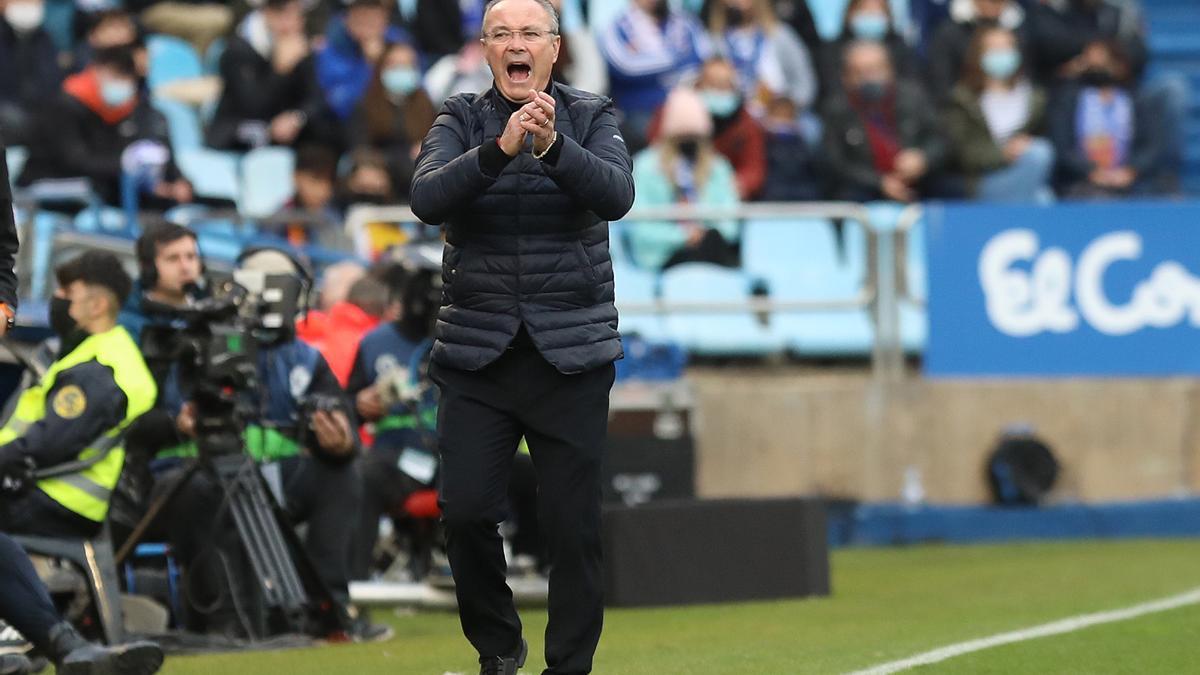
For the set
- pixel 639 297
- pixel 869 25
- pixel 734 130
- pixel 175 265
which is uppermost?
pixel 869 25

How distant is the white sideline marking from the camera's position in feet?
29.5

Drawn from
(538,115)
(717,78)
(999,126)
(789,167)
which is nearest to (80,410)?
(538,115)

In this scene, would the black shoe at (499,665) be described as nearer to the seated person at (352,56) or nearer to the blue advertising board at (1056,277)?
the blue advertising board at (1056,277)

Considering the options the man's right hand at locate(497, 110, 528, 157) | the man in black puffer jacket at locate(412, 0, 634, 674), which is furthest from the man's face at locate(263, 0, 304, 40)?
the man's right hand at locate(497, 110, 528, 157)

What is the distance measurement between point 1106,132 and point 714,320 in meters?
4.14

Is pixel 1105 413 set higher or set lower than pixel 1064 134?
lower

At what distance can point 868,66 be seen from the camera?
1797 cm

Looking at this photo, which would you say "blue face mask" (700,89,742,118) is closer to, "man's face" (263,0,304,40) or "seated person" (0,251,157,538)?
"man's face" (263,0,304,40)

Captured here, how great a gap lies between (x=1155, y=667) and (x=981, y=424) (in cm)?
739

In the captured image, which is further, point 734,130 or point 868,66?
point 868,66

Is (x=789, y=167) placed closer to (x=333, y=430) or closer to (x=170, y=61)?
(x=170, y=61)

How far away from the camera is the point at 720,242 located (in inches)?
641

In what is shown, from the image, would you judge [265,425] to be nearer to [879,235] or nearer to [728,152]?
[879,235]

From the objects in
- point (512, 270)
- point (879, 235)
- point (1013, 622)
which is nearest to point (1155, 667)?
point (1013, 622)
